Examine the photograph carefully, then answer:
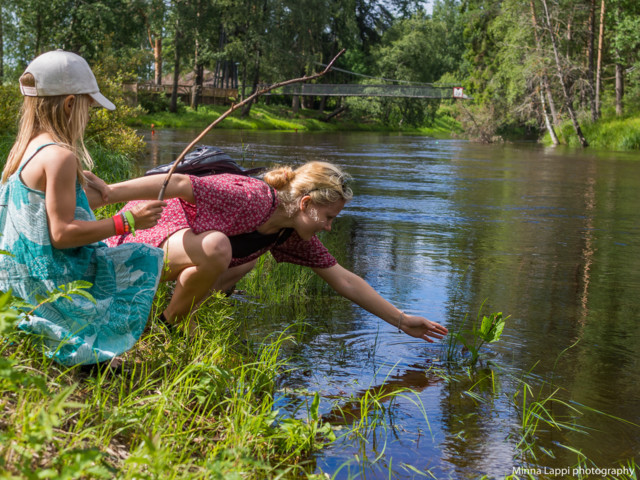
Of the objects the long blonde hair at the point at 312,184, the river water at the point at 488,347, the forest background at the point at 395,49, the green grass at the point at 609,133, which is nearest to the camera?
the river water at the point at 488,347

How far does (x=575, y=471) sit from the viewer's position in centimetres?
284

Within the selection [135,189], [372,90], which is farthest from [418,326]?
[372,90]

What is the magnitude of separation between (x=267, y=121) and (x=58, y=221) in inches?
1770

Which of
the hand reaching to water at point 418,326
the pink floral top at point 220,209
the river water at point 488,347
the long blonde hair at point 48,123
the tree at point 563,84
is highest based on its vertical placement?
the tree at point 563,84

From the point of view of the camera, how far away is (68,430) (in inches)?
93.2

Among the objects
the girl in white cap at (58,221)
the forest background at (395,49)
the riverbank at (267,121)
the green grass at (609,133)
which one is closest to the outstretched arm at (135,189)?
the girl in white cap at (58,221)

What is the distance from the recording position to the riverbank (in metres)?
40.9

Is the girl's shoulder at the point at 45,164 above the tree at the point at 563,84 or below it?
below

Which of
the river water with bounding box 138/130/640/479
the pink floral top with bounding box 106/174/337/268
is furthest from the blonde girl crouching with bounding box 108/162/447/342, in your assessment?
the river water with bounding box 138/130/640/479

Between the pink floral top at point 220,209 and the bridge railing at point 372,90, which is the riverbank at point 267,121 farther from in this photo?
the pink floral top at point 220,209

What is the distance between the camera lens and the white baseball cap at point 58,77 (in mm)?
2779

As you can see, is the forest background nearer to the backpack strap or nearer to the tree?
the tree

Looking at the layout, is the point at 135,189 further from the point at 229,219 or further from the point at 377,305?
the point at 377,305

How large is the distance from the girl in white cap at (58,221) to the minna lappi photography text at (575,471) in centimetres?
159
